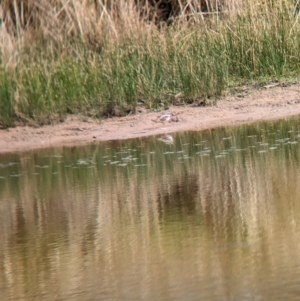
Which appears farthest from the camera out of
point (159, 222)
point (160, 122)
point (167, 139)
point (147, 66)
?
point (147, 66)

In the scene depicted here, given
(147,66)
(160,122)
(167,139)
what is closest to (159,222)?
(167,139)

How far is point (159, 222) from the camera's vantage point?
484 cm

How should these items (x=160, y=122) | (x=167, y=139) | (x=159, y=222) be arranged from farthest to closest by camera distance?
(x=160, y=122), (x=167, y=139), (x=159, y=222)

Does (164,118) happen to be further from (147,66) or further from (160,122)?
(147,66)

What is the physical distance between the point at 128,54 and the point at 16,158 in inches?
91.0

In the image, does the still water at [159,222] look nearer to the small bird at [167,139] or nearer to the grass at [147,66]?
the small bird at [167,139]

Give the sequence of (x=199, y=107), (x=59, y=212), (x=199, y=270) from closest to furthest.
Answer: (x=199, y=270)
(x=59, y=212)
(x=199, y=107)

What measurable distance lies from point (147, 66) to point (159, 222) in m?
4.89

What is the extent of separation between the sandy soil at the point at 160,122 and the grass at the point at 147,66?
0.18 metres

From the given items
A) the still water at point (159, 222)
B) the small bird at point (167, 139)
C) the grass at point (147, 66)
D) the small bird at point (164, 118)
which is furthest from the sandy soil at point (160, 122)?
the still water at point (159, 222)

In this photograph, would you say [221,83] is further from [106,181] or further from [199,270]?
[199,270]

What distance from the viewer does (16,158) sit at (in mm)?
8234

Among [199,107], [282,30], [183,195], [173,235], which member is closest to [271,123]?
[199,107]

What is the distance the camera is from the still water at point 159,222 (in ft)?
12.2
